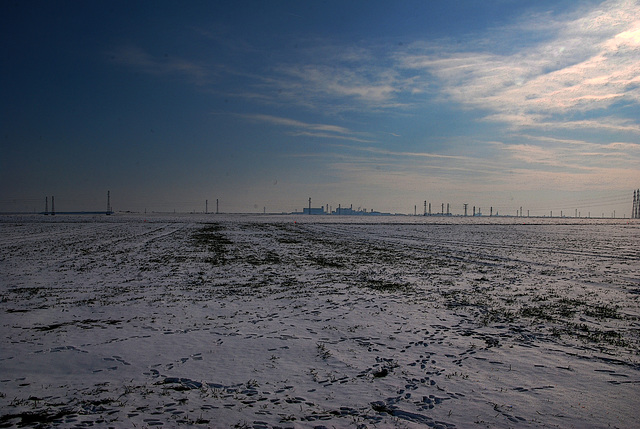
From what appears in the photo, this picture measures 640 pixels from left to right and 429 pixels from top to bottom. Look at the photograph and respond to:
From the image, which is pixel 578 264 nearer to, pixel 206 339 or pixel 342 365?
pixel 342 365

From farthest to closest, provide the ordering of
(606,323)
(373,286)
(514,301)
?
(373,286) → (514,301) → (606,323)

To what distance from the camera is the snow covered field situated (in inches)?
204

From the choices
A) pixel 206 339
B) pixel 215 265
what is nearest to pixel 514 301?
pixel 206 339

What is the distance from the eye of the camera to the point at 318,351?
741 cm

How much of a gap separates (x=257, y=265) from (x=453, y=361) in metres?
13.1

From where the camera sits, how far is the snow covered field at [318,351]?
17.0 feet

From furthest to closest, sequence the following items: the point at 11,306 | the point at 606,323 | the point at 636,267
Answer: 1. the point at 636,267
2. the point at 11,306
3. the point at 606,323

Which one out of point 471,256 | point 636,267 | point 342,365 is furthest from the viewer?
point 471,256

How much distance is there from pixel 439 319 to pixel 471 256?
1484 cm

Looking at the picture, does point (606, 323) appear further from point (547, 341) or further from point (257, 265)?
point (257, 265)

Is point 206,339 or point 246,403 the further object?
point 206,339

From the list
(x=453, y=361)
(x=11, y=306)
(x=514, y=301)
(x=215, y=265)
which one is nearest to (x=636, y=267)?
(x=514, y=301)

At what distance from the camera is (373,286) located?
13.9 meters

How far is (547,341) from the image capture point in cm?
803
